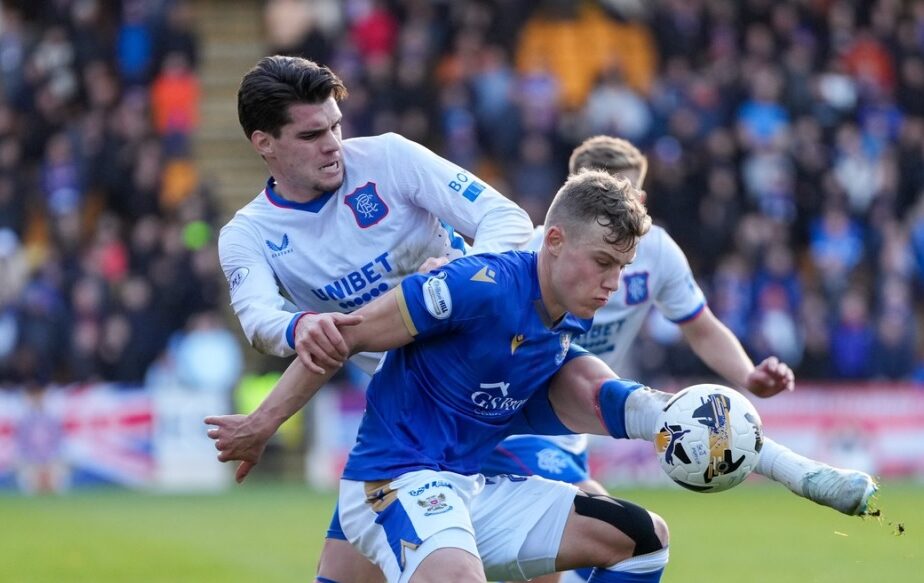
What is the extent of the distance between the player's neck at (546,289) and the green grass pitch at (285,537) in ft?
9.91

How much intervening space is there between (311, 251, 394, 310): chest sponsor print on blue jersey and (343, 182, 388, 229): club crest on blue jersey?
16 centimetres

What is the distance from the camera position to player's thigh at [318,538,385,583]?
703 centimetres

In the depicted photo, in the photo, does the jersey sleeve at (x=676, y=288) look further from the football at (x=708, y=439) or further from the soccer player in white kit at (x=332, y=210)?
the football at (x=708, y=439)

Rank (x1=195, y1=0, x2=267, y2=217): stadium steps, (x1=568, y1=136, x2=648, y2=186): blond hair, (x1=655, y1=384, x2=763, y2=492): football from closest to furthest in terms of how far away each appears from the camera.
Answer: (x1=655, y1=384, x2=763, y2=492): football < (x1=568, y1=136, x2=648, y2=186): blond hair < (x1=195, y1=0, x2=267, y2=217): stadium steps

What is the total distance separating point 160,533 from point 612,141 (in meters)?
6.86

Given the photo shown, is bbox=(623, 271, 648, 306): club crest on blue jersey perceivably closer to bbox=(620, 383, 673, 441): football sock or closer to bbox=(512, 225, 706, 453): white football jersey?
bbox=(512, 225, 706, 453): white football jersey

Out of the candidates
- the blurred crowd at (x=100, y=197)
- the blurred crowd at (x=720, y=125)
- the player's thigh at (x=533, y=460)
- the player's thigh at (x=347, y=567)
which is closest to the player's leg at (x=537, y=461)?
the player's thigh at (x=533, y=460)

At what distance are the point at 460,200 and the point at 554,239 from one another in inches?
32.9

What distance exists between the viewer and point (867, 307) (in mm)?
20469

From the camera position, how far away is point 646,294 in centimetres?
838

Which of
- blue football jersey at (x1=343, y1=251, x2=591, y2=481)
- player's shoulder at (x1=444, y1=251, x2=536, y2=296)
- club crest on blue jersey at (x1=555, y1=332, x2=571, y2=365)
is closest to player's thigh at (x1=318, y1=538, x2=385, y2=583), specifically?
blue football jersey at (x1=343, y1=251, x2=591, y2=481)

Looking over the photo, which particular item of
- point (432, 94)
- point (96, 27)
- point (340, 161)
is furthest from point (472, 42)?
point (340, 161)

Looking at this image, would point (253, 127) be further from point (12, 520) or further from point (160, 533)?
point (12, 520)

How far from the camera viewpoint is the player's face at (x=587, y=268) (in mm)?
6125
